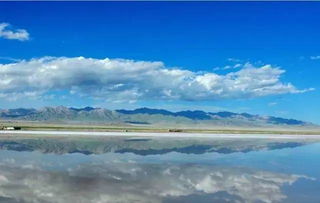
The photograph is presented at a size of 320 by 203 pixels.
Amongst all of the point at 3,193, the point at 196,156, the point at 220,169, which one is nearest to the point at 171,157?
the point at 196,156

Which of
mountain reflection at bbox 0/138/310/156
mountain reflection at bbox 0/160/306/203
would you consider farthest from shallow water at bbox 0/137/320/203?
mountain reflection at bbox 0/138/310/156

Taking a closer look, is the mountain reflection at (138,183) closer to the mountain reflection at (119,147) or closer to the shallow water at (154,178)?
the shallow water at (154,178)

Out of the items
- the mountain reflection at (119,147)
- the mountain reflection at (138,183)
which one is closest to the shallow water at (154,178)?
the mountain reflection at (138,183)

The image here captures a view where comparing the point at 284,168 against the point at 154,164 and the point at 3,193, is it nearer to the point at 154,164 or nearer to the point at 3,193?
the point at 154,164

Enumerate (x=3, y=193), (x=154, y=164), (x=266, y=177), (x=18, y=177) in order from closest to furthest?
1. (x=3, y=193)
2. (x=18, y=177)
3. (x=266, y=177)
4. (x=154, y=164)

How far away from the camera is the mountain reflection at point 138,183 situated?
18.0 meters

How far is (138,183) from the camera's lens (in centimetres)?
2136

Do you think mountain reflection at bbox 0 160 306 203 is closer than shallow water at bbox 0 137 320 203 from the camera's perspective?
Yes

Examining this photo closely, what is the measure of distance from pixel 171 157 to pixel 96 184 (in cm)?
1397

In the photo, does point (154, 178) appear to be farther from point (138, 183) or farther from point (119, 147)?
point (119, 147)

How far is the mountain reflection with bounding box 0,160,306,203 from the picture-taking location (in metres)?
18.0

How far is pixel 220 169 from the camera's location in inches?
1080

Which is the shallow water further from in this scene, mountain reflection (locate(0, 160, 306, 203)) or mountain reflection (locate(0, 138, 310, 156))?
mountain reflection (locate(0, 138, 310, 156))

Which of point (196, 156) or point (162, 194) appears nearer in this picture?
point (162, 194)
